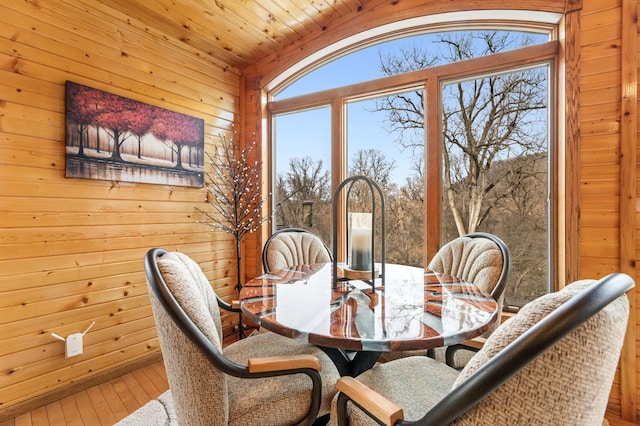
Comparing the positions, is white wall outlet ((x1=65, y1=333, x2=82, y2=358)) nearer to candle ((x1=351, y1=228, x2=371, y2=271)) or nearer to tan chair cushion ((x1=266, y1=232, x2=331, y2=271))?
tan chair cushion ((x1=266, y1=232, x2=331, y2=271))

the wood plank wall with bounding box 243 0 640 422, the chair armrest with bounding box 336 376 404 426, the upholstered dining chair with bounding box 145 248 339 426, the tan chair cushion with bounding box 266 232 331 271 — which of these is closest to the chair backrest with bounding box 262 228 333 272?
the tan chair cushion with bounding box 266 232 331 271

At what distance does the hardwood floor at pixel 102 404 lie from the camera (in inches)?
74.9

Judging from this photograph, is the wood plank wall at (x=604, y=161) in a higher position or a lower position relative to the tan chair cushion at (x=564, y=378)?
higher

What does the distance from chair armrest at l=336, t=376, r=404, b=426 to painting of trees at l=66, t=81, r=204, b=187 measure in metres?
2.29

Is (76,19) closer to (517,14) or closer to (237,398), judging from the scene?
(237,398)

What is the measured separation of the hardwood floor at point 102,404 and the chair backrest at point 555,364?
2209mm

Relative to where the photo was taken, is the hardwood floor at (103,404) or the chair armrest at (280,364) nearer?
the chair armrest at (280,364)

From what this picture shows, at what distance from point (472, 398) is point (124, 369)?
2.71 meters

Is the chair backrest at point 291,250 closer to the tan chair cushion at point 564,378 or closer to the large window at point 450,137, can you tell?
the large window at point 450,137

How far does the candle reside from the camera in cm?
149

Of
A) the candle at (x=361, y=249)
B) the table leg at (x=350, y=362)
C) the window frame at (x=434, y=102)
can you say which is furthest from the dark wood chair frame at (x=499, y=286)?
the window frame at (x=434, y=102)

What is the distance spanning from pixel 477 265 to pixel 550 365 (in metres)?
1.31

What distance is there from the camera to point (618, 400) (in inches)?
74.6

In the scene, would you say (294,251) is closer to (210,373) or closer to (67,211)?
(210,373)
